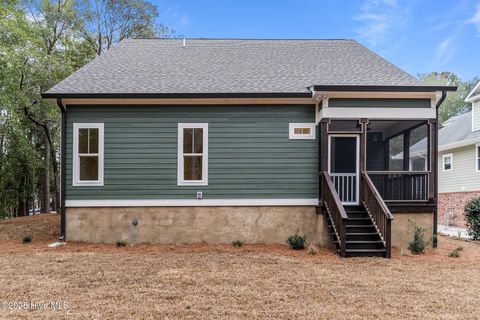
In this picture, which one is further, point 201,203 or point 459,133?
point 459,133

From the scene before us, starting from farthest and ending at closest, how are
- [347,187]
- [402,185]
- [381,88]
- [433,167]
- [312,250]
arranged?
[347,187]
[402,185]
[433,167]
[381,88]
[312,250]

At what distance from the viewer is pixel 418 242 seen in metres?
7.75

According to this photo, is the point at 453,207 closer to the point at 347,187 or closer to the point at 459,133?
the point at 459,133

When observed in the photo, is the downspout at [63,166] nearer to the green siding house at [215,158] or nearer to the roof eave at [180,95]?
the green siding house at [215,158]

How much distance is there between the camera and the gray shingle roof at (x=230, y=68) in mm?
8719

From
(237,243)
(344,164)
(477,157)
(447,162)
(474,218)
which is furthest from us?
(447,162)

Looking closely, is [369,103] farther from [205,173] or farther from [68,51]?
[68,51]

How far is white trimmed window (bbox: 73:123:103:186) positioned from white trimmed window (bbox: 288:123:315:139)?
459 cm

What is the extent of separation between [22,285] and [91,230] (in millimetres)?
3407

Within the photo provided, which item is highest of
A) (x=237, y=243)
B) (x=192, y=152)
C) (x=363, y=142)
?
(x=363, y=142)

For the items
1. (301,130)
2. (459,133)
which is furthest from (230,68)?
(459,133)

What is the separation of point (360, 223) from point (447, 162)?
12429 mm

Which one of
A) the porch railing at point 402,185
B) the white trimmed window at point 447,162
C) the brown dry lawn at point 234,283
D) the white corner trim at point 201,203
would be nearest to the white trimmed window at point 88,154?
the white corner trim at point 201,203

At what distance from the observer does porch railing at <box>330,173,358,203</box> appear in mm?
8758
